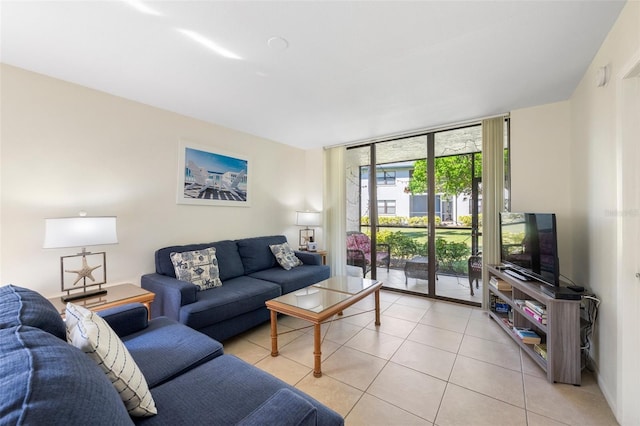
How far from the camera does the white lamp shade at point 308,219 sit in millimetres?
4281

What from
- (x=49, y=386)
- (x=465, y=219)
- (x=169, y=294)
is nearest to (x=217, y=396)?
(x=49, y=386)

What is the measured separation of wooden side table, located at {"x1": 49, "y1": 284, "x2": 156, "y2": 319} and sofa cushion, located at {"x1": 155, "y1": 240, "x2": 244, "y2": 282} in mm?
395

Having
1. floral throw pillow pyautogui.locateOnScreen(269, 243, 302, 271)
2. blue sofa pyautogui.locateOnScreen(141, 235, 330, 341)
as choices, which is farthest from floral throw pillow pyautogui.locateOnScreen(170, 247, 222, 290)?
floral throw pillow pyautogui.locateOnScreen(269, 243, 302, 271)

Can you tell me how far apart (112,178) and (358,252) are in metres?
3.45

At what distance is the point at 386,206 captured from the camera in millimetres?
4129

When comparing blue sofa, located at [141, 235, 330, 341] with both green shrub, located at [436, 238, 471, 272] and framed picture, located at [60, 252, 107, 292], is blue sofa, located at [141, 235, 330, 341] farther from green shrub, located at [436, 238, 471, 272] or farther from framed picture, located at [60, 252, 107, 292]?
green shrub, located at [436, 238, 471, 272]

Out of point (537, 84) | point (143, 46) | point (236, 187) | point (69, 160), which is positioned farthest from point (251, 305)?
point (537, 84)

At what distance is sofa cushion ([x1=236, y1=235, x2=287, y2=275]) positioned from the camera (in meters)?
3.43

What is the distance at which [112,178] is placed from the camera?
254cm

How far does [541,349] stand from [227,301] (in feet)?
8.82

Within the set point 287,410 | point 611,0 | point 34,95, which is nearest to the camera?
point 287,410

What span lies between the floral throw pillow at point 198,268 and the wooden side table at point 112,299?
416 millimetres

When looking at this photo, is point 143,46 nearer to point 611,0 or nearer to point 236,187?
point 236,187

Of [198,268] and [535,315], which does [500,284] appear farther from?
[198,268]
